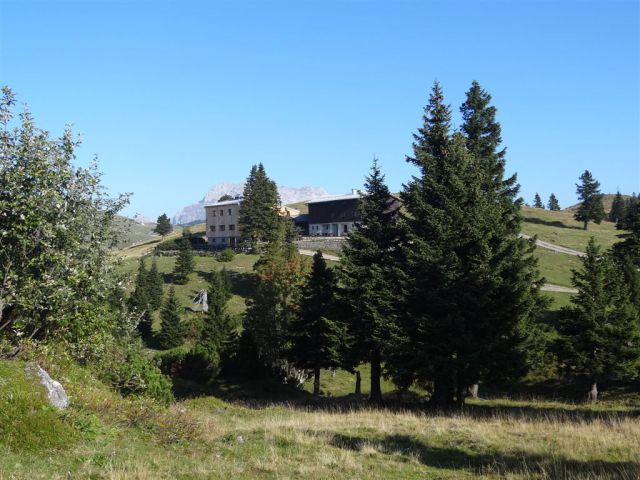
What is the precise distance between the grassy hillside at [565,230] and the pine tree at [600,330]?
52.5 metres

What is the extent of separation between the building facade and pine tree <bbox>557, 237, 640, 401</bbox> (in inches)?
3207

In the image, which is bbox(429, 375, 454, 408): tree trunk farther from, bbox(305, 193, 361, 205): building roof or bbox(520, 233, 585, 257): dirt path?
bbox(305, 193, 361, 205): building roof

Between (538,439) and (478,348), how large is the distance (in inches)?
385

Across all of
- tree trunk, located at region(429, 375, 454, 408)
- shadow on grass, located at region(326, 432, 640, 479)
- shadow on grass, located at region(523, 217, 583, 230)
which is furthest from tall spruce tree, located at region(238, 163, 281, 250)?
shadow on grass, located at region(326, 432, 640, 479)

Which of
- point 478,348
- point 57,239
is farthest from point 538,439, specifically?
point 57,239

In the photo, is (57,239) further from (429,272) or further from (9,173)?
(429,272)

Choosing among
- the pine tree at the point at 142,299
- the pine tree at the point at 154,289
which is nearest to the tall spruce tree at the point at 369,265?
the pine tree at the point at 142,299

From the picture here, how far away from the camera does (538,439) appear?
1383 centimetres

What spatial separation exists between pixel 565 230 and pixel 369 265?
314 ft

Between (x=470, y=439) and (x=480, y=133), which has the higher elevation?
(x=480, y=133)

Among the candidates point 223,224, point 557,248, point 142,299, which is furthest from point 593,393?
point 223,224

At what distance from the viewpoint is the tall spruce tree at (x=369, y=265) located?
28875 mm

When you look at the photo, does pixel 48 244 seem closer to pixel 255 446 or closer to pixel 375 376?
pixel 255 446

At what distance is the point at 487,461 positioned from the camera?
11680 millimetres
